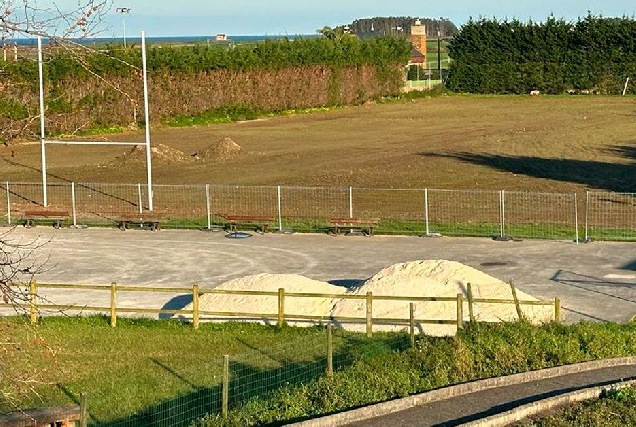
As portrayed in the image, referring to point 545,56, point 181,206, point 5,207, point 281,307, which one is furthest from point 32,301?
point 545,56

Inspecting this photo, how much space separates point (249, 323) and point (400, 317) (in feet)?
9.83

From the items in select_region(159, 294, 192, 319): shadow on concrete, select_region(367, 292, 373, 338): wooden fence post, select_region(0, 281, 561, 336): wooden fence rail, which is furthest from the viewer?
select_region(159, 294, 192, 319): shadow on concrete

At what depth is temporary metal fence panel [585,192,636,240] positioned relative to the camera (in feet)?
117

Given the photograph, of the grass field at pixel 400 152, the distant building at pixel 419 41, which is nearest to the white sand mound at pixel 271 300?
the grass field at pixel 400 152

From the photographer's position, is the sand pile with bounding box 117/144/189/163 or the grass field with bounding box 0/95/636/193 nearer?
the grass field with bounding box 0/95/636/193

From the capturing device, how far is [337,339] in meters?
23.9

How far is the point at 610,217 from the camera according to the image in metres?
38.4

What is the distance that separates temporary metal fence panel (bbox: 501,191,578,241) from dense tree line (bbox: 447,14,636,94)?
54.5 m

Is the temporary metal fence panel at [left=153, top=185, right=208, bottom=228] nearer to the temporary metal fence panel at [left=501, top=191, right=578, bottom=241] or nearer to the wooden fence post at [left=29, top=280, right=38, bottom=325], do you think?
the temporary metal fence panel at [left=501, top=191, right=578, bottom=241]

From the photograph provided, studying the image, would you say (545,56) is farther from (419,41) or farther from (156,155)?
(156,155)

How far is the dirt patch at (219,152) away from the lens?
185ft

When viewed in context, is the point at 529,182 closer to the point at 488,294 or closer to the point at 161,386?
the point at 488,294

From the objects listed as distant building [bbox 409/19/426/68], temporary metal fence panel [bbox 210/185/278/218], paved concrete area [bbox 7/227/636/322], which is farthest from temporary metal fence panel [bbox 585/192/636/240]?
distant building [bbox 409/19/426/68]

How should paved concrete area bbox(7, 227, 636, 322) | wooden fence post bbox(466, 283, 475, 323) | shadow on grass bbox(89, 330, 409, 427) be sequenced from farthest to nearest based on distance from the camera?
1. paved concrete area bbox(7, 227, 636, 322)
2. wooden fence post bbox(466, 283, 475, 323)
3. shadow on grass bbox(89, 330, 409, 427)
